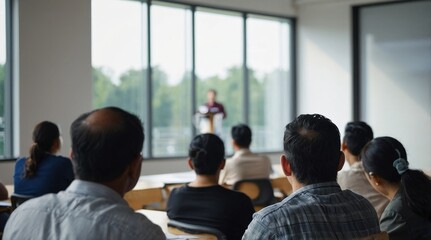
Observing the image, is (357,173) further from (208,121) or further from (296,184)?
(208,121)

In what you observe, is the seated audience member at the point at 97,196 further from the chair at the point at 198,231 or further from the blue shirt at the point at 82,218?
the chair at the point at 198,231

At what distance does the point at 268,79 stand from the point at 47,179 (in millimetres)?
7032

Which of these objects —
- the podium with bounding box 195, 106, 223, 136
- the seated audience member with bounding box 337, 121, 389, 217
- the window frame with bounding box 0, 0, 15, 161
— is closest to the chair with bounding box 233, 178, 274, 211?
the seated audience member with bounding box 337, 121, 389, 217

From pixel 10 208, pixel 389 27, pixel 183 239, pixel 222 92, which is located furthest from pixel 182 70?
pixel 183 239

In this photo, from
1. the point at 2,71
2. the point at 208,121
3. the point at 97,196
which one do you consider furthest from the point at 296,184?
the point at 208,121

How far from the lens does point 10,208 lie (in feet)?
13.2

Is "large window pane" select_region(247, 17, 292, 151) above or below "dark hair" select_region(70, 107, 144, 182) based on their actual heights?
above

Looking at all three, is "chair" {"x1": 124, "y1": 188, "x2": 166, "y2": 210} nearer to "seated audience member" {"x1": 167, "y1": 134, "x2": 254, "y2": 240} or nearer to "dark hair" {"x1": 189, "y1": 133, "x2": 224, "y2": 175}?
"dark hair" {"x1": 189, "y1": 133, "x2": 224, "y2": 175}

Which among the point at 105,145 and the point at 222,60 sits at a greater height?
the point at 222,60

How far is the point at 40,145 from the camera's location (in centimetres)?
402

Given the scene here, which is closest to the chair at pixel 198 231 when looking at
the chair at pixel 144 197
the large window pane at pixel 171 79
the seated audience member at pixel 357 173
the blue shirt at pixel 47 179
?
the seated audience member at pixel 357 173

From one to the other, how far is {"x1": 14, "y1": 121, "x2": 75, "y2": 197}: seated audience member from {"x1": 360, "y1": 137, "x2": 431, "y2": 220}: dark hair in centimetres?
201

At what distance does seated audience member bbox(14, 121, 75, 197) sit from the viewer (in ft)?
12.8

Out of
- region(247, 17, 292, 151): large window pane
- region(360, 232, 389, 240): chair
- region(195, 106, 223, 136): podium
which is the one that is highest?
region(247, 17, 292, 151): large window pane
